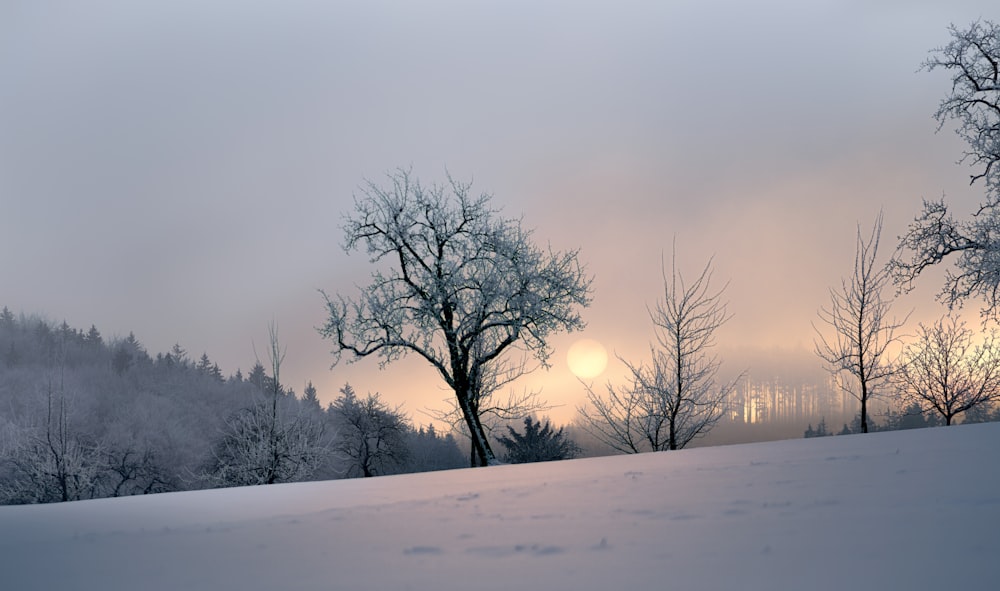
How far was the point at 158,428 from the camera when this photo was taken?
6144cm

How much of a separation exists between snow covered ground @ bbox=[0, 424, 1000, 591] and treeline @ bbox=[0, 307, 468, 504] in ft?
64.2

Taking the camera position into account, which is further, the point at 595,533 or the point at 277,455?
the point at 277,455

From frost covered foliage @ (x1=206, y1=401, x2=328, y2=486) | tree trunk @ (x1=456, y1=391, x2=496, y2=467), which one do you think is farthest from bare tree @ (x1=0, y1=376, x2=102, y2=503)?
tree trunk @ (x1=456, y1=391, x2=496, y2=467)

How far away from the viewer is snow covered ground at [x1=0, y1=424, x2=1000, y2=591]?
6.84ft

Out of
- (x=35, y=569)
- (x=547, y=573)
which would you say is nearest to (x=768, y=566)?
(x=547, y=573)

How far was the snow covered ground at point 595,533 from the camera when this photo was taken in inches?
82.0

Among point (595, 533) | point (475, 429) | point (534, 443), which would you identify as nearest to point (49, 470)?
point (534, 443)

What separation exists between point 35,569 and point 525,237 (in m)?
16.7

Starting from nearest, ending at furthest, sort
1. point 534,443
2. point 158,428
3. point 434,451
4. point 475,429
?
point 475,429 → point 534,443 → point 158,428 → point 434,451

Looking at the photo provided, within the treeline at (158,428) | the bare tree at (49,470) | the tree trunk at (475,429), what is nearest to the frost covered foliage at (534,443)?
the treeline at (158,428)

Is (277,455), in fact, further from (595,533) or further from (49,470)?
(595,533)

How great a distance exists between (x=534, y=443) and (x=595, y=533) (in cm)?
2840

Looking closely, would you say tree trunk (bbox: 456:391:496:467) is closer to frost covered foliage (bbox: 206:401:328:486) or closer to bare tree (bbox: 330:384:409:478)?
frost covered foliage (bbox: 206:401:328:486)

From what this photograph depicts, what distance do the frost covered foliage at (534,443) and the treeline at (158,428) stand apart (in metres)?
7.31
